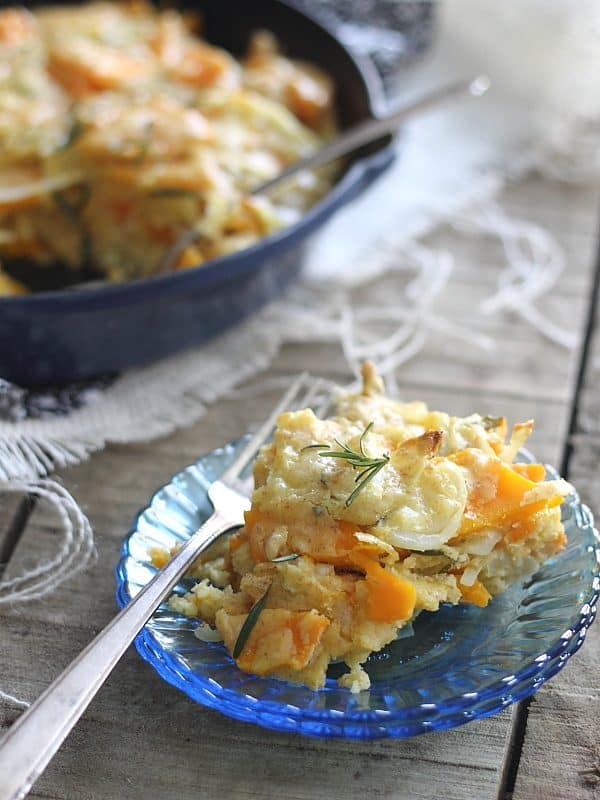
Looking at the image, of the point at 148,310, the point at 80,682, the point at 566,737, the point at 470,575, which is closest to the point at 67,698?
the point at 80,682

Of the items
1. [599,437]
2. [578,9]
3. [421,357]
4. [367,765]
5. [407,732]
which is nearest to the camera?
[407,732]

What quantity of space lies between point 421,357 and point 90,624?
3.32 ft

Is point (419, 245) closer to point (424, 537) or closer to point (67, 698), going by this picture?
point (424, 537)

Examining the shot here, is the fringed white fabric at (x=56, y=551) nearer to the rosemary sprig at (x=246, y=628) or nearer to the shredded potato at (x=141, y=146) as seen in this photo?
the rosemary sprig at (x=246, y=628)

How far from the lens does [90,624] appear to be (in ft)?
4.99

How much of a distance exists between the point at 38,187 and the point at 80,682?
150 centimetres

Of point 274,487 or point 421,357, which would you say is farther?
point 421,357

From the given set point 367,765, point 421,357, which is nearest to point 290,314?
point 421,357

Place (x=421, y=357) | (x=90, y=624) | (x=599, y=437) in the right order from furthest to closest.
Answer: (x=421, y=357), (x=599, y=437), (x=90, y=624)

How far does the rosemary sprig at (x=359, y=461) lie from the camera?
1268 millimetres

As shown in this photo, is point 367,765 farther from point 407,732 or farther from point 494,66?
point 494,66

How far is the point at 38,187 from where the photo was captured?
2318mm

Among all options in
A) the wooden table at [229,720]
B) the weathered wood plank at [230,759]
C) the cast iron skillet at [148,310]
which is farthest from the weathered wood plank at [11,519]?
the weathered wood plank at [230,759]

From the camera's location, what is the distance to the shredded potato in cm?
224
